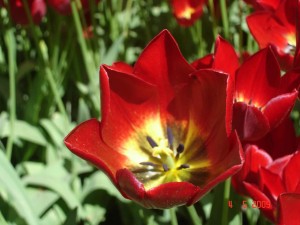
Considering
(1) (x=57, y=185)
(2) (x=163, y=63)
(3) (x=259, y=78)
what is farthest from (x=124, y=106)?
(1) (x=57, y=185)

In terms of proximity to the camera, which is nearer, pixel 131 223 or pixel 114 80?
pixel 114 80

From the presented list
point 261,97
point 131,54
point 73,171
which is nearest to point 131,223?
point 73,171

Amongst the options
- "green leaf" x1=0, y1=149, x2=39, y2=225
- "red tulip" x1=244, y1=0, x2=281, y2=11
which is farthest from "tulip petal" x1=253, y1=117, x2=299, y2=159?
"green leaf" x1=0, y1=149, x2=39, y2=225

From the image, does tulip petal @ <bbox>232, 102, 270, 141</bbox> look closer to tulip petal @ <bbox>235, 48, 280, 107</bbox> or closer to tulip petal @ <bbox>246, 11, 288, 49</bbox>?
tulip petal @ <bbox>235, 48, 280, 107</bbox>

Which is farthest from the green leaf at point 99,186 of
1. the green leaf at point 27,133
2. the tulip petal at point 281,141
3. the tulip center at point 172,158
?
the tulip petal at point 281,141

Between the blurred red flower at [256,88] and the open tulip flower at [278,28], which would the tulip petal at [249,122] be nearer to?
the blurred red flower at [256,88]

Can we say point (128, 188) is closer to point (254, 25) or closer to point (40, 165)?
point (254, 25)
